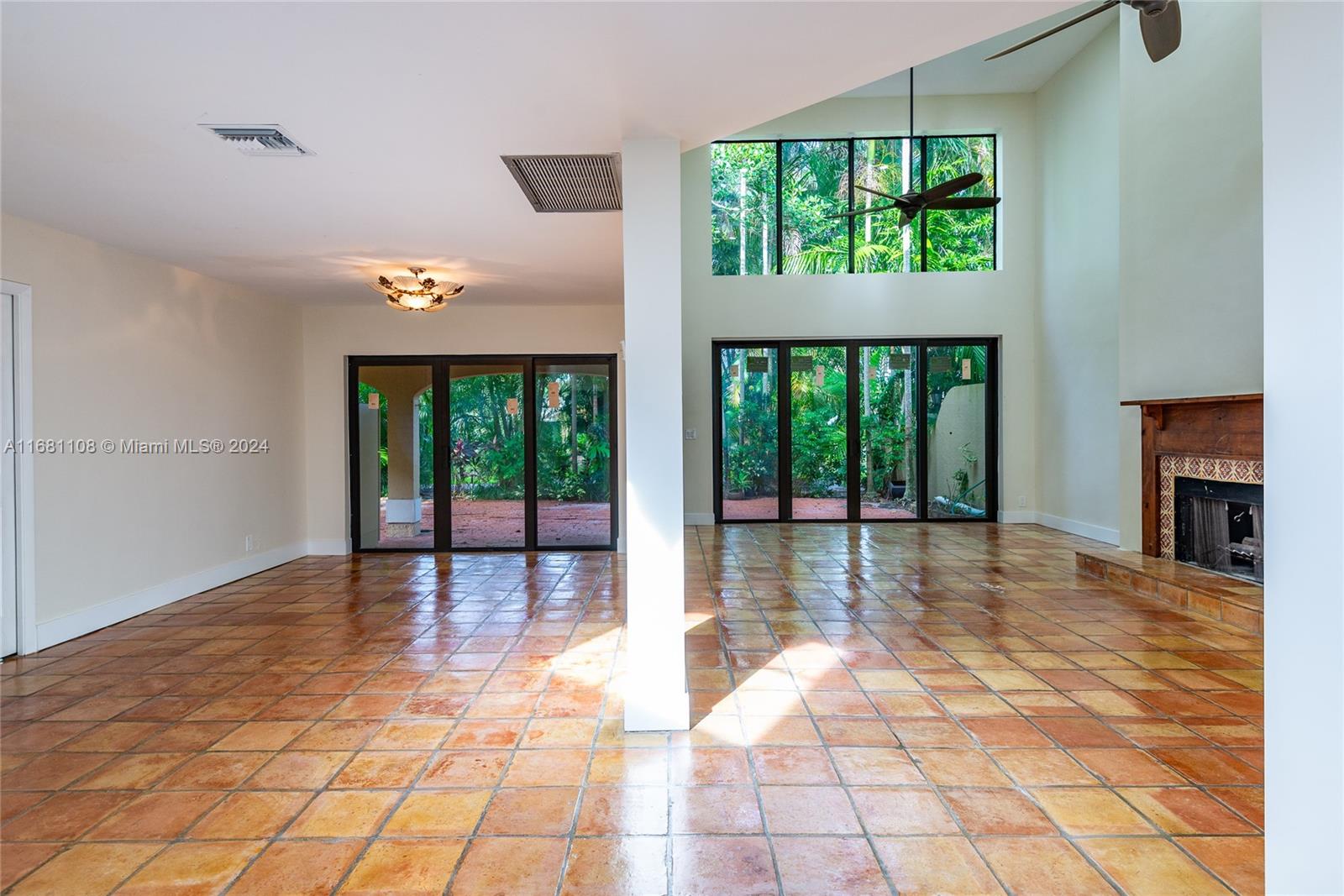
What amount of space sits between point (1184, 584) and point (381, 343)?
725cm

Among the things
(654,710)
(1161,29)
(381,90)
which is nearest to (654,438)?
(654,710)

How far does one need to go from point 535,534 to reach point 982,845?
582 cm

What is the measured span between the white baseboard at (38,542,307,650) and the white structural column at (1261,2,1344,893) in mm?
5673

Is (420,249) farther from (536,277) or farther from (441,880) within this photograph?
(441,880)

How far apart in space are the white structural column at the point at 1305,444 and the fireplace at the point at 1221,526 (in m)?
4.49

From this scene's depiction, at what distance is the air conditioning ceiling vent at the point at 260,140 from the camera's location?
2.90 m

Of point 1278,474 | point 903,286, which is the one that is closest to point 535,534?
point 903,286

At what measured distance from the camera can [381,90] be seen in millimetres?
2572

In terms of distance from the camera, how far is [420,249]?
492 cm

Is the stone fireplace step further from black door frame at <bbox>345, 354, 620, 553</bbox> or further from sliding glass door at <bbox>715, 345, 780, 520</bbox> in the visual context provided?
black door frame at <bbox>345, 354, 620, 553</bbox>

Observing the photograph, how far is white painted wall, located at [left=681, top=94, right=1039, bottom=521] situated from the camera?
8.72 m

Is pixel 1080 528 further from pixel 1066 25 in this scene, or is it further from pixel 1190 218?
pixel 1066 25

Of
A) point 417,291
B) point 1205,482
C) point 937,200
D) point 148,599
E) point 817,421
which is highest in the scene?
point 937,200

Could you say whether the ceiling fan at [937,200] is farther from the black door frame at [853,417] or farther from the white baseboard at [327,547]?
the white baseboard at [327,547]
